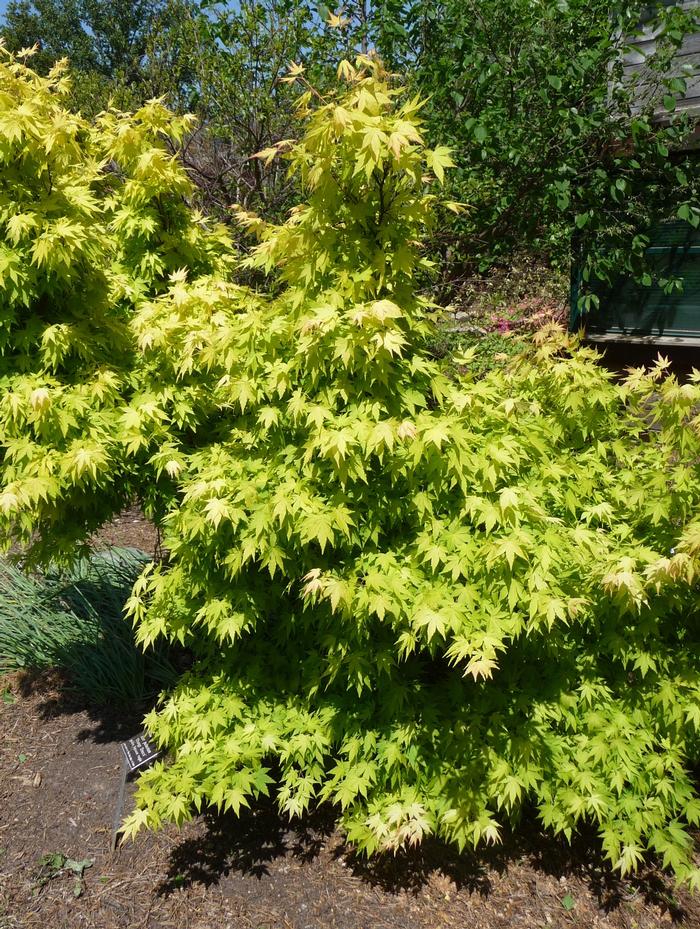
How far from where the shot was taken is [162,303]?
3.53m

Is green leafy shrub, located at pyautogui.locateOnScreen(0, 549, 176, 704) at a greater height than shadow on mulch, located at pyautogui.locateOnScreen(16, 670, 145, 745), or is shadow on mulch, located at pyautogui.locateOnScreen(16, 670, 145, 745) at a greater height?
green leafy shrub, located at pyautogui.locateOnScreen(0, 549, 176, 704)

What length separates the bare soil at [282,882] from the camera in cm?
318

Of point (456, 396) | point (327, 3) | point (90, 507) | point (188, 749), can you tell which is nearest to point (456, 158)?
point (327, 3)

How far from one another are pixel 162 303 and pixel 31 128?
966mm

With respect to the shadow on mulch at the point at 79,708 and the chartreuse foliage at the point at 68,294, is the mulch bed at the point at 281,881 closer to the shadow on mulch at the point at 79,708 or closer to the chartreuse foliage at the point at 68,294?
the shadow on mulch at the point at 79,708

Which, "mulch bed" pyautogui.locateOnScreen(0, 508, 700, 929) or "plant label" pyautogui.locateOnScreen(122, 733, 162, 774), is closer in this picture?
"mulch bed" pyautogui.locateOnScreen(0, 508, 700, 929)

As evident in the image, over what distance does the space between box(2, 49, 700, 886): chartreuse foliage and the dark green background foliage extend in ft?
7.47

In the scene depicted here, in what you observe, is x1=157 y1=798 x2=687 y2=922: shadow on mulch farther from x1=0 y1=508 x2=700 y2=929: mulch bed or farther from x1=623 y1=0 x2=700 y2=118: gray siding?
x1=623 y1=0 x2=700 y2=118: gray siding

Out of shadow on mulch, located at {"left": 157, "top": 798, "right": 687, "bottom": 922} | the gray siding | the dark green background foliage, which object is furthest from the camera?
the gray siding

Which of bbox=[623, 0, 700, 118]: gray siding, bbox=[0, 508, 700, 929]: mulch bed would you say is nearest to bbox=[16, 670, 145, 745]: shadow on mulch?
bbox=[0, 508, 700, 929]: mulch bed

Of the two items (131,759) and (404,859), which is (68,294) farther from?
(404,859)

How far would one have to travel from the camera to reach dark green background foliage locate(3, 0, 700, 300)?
17.4 ft

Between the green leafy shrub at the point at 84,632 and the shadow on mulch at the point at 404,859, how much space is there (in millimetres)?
1284

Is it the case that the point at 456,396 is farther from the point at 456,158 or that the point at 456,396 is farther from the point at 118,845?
the point at 456,158
